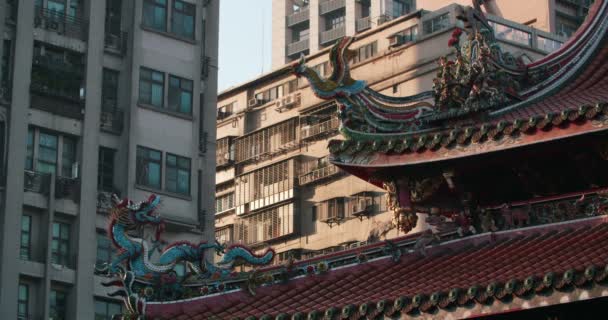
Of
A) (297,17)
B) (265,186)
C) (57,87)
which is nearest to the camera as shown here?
(57,87)

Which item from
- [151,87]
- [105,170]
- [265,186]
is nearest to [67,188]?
[105,170]

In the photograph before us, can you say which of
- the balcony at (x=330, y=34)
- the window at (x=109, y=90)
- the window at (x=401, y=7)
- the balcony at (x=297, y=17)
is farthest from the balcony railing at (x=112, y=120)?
the balcony at (x=297, y=17)

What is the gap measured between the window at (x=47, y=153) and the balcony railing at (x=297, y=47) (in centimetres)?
4611

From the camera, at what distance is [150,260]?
26.3 m

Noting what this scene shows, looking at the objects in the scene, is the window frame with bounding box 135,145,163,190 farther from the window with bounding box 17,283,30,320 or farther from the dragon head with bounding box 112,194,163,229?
the dragon head with bounding box 112,194,163,229

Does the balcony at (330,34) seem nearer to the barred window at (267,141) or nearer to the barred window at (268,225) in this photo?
the barred window at (267,141)

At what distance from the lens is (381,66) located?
3243 inches

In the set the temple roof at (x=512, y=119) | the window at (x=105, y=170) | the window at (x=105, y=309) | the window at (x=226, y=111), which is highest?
the window at (x=226, y=111)

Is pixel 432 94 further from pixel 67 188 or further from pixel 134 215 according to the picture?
pixel 67 188

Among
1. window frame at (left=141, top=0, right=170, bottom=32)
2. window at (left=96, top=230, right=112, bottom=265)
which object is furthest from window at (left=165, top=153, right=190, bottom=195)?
window frame at (left=141, top=0, right=170, bottom=32)

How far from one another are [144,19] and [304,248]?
21.4 metres

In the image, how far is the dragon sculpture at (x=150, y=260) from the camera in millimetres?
25984

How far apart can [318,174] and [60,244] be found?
25.8 meters

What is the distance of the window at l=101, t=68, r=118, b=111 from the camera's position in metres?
64.1
